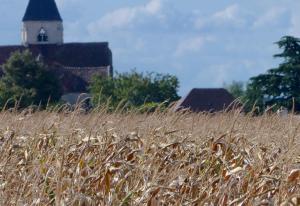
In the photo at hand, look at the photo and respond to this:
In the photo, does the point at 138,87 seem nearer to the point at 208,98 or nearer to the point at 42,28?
the point at 208,98

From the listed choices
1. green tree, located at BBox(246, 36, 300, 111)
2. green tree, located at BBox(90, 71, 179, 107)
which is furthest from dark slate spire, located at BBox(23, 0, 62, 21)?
green tree, located at BBox(246, 36, 300, 111)

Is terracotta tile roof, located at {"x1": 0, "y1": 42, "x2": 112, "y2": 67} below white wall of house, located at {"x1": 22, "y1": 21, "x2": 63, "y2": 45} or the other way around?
below

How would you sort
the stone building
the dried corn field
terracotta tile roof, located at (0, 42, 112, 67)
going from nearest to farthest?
the dried corn field
the stone building
terracotta tile roof, located at (0, 42, 112, 67)

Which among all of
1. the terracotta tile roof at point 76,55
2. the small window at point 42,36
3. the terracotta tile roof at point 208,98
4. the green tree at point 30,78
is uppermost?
the small window at point 42,36

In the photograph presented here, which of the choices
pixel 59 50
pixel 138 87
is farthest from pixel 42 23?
pixel 138 87

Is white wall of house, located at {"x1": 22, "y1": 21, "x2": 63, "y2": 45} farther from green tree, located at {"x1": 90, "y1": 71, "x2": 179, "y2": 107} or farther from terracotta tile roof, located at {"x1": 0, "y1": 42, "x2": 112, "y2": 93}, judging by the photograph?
green tree, located at {"x1": 90, "y1": 71, "x2": 179, "y2": 107}

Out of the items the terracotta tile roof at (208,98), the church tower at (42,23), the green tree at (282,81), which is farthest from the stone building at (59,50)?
the green tree at (282,81)

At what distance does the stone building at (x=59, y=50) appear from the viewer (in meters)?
82.6

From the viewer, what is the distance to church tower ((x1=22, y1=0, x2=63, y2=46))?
105m

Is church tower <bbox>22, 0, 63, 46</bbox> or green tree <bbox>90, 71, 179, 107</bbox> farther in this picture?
church tower <bbox>22, 0, 63, 46</bbox>

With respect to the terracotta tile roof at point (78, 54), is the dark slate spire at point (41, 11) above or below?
above

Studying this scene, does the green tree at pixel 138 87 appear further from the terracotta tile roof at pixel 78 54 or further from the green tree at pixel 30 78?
the terracotta tile roof at pixel 78 54

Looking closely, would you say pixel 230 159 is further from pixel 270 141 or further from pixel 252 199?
Answer: pixel 252 199

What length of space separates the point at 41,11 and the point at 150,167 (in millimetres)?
98391
